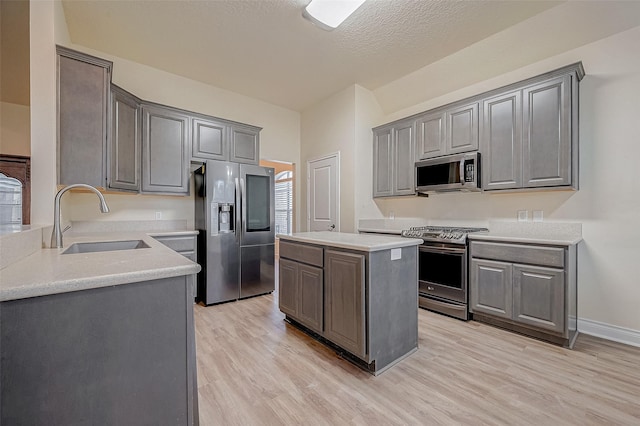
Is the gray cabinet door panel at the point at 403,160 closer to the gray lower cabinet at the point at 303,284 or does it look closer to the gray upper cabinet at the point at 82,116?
the gray lower cabinet at the point at 303,284

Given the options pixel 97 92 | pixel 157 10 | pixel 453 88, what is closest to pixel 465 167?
pixel 453 88

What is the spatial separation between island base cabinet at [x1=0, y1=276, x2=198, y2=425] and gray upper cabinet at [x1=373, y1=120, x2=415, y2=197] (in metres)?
3.42

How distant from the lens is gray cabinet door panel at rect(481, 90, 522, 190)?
2900 mm

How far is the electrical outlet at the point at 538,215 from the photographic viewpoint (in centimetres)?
301

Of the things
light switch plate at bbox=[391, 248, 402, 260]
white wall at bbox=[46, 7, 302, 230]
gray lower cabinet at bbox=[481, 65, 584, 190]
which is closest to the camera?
light switch plate at bbox=[391, 248, 402, 260]

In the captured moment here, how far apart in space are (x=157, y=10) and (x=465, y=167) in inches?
142

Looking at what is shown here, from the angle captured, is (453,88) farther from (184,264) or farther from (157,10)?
(184,264)

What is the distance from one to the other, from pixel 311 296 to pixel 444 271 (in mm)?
1641

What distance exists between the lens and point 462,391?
5.95ft

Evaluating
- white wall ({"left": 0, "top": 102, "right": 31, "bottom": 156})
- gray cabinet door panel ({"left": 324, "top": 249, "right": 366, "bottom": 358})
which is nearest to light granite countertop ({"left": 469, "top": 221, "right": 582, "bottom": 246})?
gray cabinet door panel ({"left": 324, "top": 249, "right": 366, "bottom": 358})

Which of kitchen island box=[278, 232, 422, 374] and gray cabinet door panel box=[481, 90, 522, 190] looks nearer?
kitchen island box=[278, 232, 422, 374]

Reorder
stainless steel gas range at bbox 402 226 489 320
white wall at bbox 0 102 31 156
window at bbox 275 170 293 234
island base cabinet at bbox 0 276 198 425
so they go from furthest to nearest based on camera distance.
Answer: window at bbox 275 170 293 234
white wall at bbox 0 102 31 156
stainless steel gas range at bbox 402 226 489 320
island base cabinet at bbox 0 276 198 425

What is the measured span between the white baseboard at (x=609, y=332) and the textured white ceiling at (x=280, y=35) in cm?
304

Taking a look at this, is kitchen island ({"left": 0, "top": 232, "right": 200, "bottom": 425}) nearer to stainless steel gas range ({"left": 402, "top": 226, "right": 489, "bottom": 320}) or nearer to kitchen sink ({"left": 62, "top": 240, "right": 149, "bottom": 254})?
kitchen sink ({"left": 62, "top": 240, "right": 149, "bottom": 254})
